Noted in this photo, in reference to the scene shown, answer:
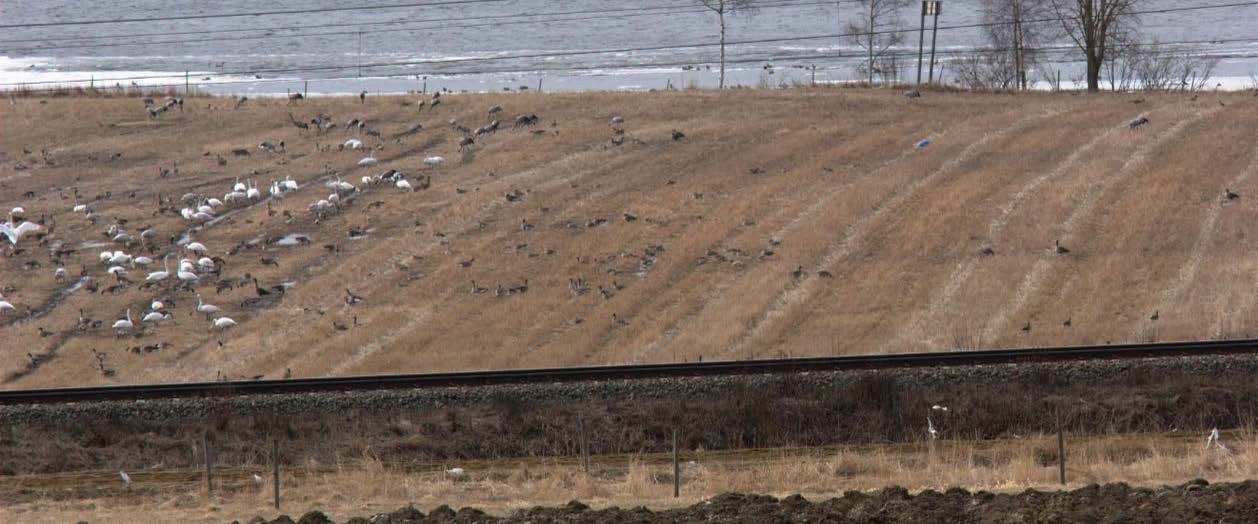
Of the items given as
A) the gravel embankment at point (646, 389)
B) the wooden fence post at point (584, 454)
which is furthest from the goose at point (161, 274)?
the wooden fence post at point (584, 454)

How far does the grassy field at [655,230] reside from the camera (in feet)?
87.4

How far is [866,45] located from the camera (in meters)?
83.1

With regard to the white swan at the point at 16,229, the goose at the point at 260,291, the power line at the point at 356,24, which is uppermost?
the power line at the point at 356,24

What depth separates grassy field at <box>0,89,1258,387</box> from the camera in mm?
26641

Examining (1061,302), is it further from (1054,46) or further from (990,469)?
(1054,46)

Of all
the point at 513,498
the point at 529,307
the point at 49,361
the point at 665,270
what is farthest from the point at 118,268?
the point at 513,498

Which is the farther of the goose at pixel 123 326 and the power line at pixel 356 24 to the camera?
the power line at pixel 356 24

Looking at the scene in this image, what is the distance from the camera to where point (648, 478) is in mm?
17656

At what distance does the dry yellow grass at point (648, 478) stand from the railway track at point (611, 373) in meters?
2.57

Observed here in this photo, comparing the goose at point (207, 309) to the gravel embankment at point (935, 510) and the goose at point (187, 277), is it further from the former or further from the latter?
the gravel embankment at point (935, 510)

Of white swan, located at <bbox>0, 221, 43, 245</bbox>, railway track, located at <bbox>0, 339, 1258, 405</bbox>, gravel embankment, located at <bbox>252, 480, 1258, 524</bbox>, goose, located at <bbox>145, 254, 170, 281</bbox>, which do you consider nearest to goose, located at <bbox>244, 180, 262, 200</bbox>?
white swan, located at <bbox>0, 221, 43, 245</bbox>

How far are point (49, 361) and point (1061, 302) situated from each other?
19.2 meters

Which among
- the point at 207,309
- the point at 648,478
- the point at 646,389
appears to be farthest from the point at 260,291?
the point at 648,478

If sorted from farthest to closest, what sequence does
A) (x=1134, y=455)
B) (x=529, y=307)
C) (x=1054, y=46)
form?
(x=1054, y=46), (x=529, y=307), (x=1134, y=455)
